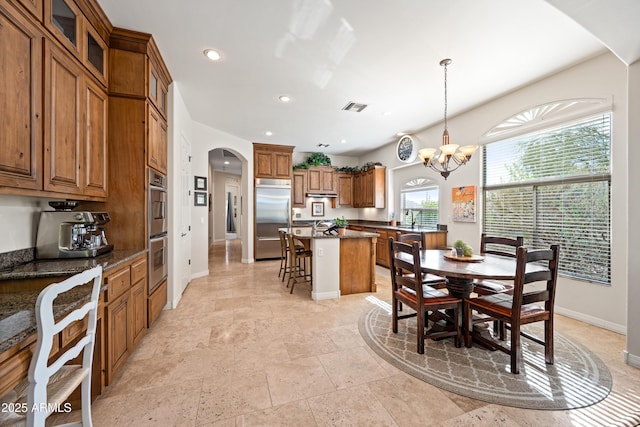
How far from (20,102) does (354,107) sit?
145 inches

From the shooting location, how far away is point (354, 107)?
161 inches

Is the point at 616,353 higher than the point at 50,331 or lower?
lower

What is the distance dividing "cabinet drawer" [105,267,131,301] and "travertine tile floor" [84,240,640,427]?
26.8 inches

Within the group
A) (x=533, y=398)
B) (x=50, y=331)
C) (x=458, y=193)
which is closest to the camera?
(x=50, y=331)

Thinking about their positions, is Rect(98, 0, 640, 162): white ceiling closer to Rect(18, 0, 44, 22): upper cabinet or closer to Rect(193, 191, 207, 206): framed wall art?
Rect(18, 0, 44, 22): upper cabinet

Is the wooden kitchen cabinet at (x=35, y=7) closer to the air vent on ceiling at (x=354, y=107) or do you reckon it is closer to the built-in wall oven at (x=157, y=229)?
the built-in wall oven at (x=157, y=229)

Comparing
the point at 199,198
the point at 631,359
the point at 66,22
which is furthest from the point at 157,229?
the point at 631,359

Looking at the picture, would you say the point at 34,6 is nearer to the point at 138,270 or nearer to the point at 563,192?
the point at 138,270

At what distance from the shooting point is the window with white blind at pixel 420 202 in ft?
17.1

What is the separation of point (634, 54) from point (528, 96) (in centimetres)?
145

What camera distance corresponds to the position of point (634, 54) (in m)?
1.99

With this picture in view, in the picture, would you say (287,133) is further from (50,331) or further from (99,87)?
(50,331)

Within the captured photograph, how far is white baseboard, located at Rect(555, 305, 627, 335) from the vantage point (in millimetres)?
2607

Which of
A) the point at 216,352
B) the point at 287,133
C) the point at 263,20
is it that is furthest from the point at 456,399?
the point at 287,133
